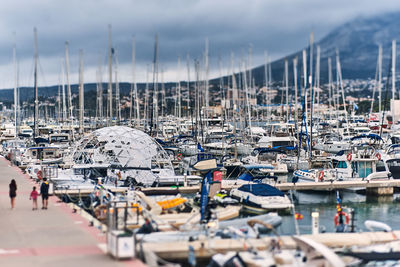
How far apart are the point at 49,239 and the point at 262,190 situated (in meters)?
15.3

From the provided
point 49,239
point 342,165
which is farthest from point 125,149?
point 49,239

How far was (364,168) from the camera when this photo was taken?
41844 millimetres

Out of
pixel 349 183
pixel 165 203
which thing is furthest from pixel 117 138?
pixel 349 183

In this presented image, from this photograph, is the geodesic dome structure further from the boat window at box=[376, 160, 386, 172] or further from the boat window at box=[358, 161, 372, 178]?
the boat window at box=[376, 160, 386, 172]

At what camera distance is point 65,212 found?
2525 centimetres

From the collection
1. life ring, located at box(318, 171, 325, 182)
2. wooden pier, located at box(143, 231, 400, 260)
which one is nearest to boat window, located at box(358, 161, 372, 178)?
life ring, located at box(318, 171, 325, 182)

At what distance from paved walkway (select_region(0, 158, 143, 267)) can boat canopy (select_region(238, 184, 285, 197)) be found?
10.4 m

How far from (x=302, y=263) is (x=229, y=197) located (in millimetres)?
16106

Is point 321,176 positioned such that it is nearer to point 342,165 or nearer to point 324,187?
point 324,187

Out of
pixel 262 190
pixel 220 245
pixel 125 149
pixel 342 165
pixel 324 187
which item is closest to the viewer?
pixel 220 245

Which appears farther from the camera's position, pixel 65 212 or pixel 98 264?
pixel 65 212

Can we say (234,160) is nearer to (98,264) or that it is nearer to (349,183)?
Answer: (349,183)

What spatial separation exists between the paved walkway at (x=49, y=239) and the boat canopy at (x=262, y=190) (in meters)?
10.4

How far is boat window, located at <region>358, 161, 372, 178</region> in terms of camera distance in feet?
137
